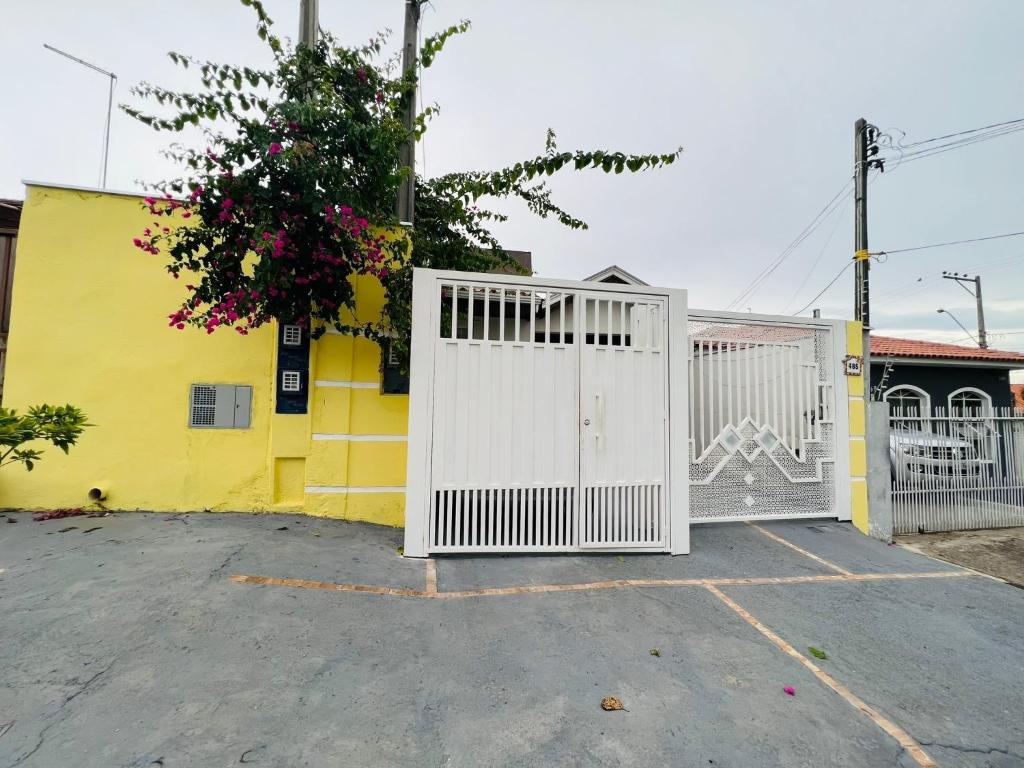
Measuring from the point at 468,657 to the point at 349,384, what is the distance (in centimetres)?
279

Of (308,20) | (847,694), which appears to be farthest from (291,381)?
(847,694)

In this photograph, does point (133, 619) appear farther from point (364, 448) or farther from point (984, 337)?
point (984, 337)

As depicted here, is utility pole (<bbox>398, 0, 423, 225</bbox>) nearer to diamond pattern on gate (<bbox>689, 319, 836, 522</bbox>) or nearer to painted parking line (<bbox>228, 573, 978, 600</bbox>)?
diamond pattern on gate (<bbox>689, 319, 836, 522</bbox>)

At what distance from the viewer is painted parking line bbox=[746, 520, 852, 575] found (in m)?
3.94

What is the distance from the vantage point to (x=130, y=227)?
166 inches

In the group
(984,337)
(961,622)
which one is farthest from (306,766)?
(984,337)

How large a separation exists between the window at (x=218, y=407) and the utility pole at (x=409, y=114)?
7.75 ft

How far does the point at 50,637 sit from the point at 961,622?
18.1ft

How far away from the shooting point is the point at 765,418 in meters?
4.74

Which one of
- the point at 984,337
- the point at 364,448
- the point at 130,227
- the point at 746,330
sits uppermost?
the point at 984,337

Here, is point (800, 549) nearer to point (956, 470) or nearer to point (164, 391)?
point (956, 470)

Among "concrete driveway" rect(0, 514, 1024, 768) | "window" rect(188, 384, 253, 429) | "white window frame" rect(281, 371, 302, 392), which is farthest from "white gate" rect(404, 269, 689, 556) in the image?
"window" rect(188, 384, 253, 429)

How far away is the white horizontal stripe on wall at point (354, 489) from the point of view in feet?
14.1

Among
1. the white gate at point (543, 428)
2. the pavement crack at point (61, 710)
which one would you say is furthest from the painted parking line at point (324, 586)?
the pavement crack at point (61, 710)
